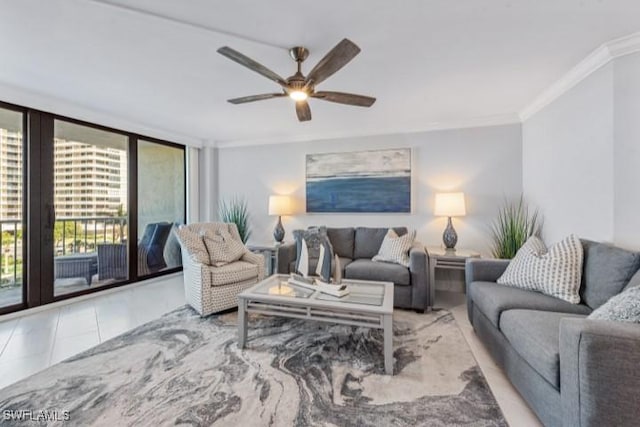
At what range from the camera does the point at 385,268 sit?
130 inches

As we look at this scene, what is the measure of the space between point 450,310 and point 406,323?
733 mm

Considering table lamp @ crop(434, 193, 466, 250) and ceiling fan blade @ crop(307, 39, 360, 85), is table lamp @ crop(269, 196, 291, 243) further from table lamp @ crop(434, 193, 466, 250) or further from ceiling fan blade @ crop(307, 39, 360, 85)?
ceiling fan blade @ crop(307, 39, 360, 85)

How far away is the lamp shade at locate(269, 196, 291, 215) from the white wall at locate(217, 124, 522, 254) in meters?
0.30

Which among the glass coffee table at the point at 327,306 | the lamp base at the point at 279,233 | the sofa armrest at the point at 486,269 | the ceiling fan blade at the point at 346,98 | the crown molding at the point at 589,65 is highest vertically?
the crown molding at the point at 589,65

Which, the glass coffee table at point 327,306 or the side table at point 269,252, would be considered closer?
the glass coffee table at point 327,306

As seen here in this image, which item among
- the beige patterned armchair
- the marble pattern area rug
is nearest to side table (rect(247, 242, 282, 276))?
the beige patterned armchair

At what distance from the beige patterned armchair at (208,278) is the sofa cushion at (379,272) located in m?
1.15

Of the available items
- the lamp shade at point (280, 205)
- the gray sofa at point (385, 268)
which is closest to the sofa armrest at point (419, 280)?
the gray sofa at point (385, 268)

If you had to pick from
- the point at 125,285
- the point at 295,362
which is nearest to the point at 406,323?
the point at 295,362

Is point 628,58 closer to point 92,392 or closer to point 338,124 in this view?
point 338,124

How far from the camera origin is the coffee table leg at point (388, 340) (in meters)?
1.99

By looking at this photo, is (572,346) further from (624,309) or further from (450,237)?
(450,237)

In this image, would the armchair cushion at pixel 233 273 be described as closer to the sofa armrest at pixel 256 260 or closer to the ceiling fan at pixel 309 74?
the sofa armrest at pixel 256 260

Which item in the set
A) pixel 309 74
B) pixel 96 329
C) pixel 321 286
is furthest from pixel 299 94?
pixel 96 329
